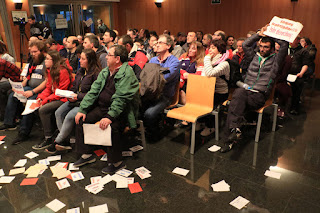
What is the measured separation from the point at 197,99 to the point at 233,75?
0.61 metres

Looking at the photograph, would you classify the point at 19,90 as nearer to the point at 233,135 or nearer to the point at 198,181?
the point at 198,181

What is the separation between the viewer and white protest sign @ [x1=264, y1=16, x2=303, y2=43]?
10.3 ft

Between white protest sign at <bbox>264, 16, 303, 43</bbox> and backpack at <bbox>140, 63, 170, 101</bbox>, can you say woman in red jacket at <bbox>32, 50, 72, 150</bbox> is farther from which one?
white protest sign at <bbox>264, 16, 303, 43</bbox>

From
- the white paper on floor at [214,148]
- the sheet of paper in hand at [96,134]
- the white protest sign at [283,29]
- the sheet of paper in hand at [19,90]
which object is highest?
the white protest sign at [283,29]

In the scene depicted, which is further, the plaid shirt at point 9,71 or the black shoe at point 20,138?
the plaid shirt at point 9,71

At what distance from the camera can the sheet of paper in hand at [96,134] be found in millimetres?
2781

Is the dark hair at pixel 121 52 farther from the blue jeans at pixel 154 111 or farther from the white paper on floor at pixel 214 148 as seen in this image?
the white paper on floor at pixel 214 148

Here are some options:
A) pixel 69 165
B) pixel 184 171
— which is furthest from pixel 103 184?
pixel 184 171

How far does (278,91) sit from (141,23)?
25.7ft

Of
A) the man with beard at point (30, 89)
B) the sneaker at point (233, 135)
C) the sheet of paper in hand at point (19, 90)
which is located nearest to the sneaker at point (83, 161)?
the man with beard at point (30, 89)

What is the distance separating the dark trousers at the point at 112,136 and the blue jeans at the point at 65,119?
28 cm

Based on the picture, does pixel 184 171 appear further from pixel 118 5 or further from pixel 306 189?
pixel 118 5

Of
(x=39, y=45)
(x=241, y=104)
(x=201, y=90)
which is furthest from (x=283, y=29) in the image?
(x=39, y=45)

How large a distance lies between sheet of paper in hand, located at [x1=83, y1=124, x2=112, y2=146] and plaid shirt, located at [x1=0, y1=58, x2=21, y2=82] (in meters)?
2.22
